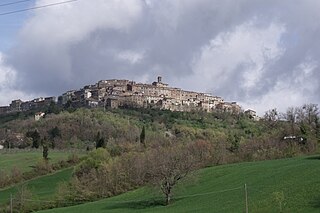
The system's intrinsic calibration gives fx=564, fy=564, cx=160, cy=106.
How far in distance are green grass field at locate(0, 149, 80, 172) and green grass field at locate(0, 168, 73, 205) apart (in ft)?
22.2

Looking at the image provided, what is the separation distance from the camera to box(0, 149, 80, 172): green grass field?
11853cm

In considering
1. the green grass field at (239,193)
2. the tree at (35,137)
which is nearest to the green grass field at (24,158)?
the tree at (35,137)

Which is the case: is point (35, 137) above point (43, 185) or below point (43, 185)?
above

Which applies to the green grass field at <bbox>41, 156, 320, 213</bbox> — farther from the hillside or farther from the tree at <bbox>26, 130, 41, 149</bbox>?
the tree at <bbox>26, 130, 41, 149</bbox>

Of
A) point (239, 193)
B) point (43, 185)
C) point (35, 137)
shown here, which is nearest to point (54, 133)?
point (35, 137)

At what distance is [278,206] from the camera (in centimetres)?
4581

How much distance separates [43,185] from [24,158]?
2222 cm

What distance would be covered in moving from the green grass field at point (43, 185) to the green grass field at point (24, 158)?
6765 millimetres

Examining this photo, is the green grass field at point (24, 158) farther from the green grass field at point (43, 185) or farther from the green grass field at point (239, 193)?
the green grass field at point (239, 193)

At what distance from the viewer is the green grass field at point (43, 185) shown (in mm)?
95088

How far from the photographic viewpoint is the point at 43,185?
346ft

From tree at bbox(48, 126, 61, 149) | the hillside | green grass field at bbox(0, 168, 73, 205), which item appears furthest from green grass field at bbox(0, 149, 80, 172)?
tree at bbox(48, 126, 61, 149)

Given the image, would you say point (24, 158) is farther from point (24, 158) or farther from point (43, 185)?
point (43, 185)

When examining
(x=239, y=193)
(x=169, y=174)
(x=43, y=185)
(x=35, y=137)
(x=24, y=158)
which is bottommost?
(x=43, y=185)
